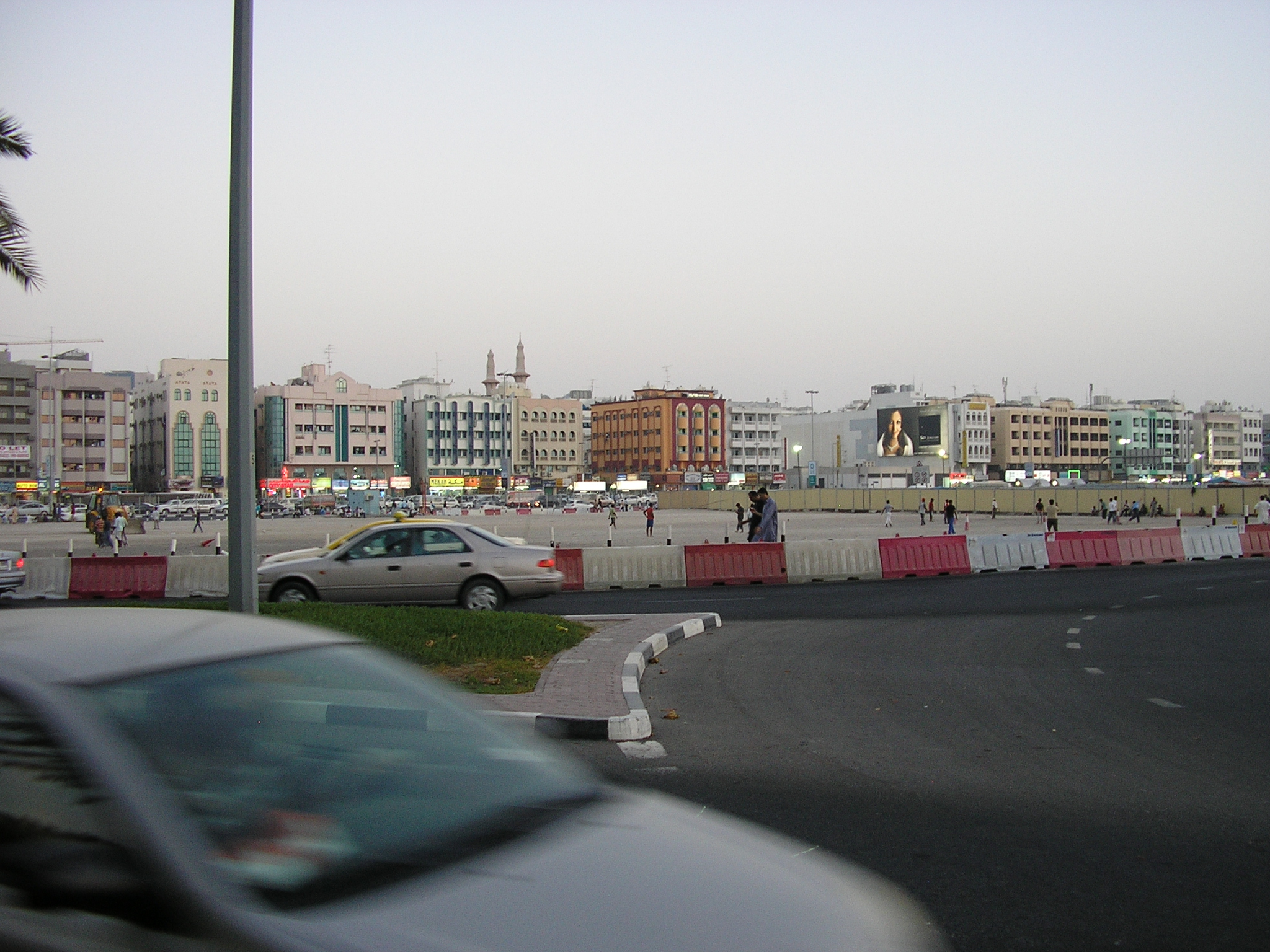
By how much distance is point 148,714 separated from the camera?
2936 mm

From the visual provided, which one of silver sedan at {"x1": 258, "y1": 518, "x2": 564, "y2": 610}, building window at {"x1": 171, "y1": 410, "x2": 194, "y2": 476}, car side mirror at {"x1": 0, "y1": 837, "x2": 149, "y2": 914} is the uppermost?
building window at {"x1": 171, "y1": 410, "x2": 194, "y2": 476}

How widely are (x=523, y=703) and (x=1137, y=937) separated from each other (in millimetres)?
5538

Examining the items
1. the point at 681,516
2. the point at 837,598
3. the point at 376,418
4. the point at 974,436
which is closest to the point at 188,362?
the point at 376,418

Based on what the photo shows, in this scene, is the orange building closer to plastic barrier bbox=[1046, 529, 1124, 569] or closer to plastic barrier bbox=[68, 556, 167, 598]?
plastic barrier bbox=[1046, 529, 1124, 569]

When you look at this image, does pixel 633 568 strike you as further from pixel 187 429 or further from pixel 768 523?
pixel 187 429

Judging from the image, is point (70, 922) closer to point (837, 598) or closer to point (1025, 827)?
point (1025, 827)

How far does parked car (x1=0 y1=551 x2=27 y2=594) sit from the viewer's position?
20688mm

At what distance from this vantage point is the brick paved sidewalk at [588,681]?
899 centimetres

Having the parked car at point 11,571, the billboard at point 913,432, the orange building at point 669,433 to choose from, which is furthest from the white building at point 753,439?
the parked car at point 11,571

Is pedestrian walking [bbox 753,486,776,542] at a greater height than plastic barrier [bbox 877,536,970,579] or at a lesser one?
greater

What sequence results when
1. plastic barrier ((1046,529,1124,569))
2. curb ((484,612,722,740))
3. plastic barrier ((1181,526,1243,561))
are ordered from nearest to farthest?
1. curb ((484,612,722,740))
2. plastic barrier ((1046,529,1124,569))
3. plastic barrier ((1181,526,1243,561))

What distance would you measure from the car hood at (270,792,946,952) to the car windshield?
4.4 inches

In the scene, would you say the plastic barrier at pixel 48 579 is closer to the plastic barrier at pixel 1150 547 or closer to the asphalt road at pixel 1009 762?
the asphalt road at pixel 1009 762

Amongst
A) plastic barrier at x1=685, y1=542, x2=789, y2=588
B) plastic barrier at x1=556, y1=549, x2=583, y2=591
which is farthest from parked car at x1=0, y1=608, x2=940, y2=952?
plastic barrier at x1=685, y1=542, x2=789, y2=588
